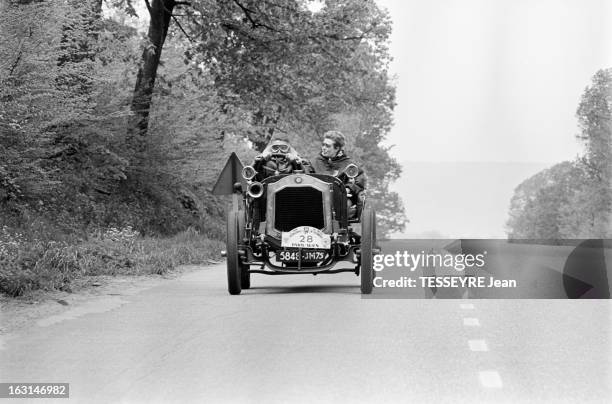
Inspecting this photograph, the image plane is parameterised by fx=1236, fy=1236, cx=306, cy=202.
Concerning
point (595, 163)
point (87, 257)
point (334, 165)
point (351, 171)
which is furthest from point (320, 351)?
point (595, 163)

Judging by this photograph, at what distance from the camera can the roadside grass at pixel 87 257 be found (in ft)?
48.2

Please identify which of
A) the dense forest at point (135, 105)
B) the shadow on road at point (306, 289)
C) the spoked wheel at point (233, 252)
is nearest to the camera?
Result: the spoked wheel at point (233, 252)

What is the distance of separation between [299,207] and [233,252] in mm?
971

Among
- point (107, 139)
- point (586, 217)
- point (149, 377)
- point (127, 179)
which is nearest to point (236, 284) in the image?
point (149, 377)

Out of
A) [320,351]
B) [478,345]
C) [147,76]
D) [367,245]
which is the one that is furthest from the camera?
[147,76]

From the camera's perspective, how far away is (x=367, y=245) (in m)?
14.4

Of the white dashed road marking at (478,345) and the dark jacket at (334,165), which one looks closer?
the white dashed road marking at (478,345)

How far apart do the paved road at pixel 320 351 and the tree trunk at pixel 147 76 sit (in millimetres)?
13740

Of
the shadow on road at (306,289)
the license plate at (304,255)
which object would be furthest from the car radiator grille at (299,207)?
the shadow on road at (306,289)

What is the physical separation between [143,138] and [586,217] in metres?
72.1

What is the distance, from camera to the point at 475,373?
8.73 metres

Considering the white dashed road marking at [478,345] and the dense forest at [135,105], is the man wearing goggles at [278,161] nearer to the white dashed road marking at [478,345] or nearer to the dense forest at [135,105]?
the dense forest at [135,105]

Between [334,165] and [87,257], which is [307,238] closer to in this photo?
[334,165]

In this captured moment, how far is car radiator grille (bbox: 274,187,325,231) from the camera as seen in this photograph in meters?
15.0
